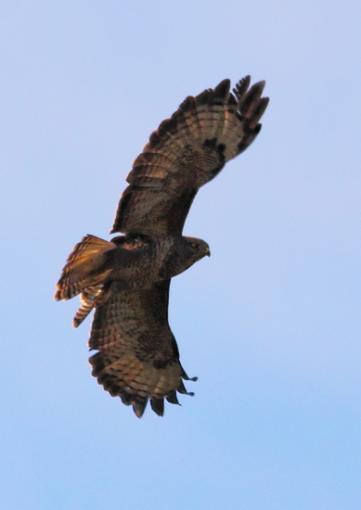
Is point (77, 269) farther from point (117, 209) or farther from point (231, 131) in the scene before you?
point (231, 131)

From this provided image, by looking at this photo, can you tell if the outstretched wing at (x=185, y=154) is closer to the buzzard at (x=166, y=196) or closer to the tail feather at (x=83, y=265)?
the buzzard at (x=166, y=196)

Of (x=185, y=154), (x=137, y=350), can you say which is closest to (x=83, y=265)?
(x=185, y=154)

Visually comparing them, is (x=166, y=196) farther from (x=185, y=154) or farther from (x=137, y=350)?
(x=137, y=350)

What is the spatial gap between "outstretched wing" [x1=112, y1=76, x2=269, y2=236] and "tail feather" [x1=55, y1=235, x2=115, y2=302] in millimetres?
414

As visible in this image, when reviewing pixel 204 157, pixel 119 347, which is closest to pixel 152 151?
pixel 204 157

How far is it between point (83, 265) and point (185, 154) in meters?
1.89

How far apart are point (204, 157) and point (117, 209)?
1270 millimetres

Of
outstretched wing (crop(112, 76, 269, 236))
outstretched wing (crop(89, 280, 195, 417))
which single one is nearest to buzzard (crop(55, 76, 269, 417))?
outstretched wing (crop(112, 76, 269, 236))

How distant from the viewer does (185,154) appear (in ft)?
77.1

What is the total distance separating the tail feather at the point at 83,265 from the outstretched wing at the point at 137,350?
3.22ft

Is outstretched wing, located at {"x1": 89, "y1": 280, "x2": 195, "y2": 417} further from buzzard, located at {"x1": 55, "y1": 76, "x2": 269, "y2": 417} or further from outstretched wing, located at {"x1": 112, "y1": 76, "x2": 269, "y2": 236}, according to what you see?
outstretched wing, located at {"x1": 112, "y1": 76, "x2": 269, "y2": 236}

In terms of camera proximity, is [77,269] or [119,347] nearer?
[77,269]

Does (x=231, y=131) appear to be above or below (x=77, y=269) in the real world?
above

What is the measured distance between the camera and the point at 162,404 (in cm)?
2488
